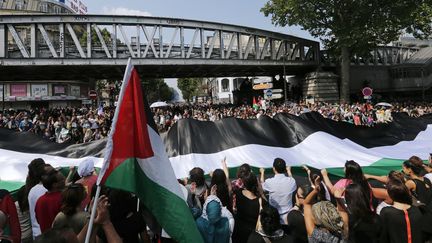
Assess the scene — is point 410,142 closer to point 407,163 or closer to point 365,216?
point 407,163

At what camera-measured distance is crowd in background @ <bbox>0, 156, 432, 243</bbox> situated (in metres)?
3.24

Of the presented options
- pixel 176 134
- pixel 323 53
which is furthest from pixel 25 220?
pixel 323 53

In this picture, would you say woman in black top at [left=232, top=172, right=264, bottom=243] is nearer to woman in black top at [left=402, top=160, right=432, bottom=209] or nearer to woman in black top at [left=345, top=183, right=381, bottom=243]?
woman in black top at [left=345, top=183, right=381, bottom=243]

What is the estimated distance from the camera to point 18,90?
5119 cm

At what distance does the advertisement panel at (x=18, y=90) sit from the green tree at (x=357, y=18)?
120 feet

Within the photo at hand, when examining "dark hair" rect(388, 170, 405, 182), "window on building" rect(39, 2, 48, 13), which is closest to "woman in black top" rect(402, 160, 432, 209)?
"dark hair" rect(388, 170, 405, 182)

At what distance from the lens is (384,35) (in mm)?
33844

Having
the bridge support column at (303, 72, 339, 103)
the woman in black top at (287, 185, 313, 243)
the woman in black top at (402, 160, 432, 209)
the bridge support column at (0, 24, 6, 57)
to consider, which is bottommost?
the woman in black top at (287, 185, 313, 243)

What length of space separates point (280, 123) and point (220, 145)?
5.31 feet

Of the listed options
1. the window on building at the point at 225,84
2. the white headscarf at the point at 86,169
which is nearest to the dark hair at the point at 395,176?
the white headscarf at the point at 86,169

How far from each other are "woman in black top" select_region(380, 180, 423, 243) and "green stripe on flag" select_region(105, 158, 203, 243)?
1841 millimetres

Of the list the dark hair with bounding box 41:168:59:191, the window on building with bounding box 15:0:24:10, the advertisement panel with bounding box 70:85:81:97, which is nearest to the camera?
the dark hair with bounding box 41:168:59:191

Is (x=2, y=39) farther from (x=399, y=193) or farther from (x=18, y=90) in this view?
(x=399, y=193)

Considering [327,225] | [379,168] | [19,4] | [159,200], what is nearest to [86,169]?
[159,200]
